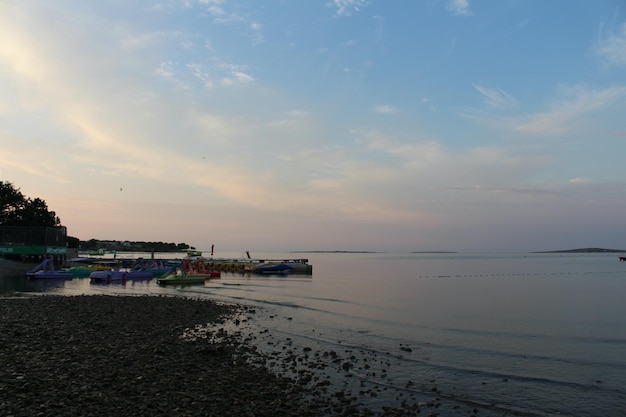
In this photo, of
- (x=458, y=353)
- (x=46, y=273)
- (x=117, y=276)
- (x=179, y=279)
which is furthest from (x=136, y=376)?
(x=46, y=273)

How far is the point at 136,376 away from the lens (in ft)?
42.0

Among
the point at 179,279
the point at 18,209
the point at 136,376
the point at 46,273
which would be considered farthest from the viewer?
the point at 18,209

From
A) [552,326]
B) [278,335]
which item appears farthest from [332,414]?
[552,326]

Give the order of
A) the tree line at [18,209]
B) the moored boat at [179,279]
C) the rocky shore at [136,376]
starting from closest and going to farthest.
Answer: the rocky shore at [136,376]
the moored boat at [179,279]
the tree line at [18,209]

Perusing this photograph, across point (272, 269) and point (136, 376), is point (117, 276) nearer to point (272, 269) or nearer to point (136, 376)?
point (272, 269)

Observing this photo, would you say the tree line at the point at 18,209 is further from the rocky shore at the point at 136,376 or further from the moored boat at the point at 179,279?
the rocky shore at the point at 136,376

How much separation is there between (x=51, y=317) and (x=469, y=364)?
21.6 m

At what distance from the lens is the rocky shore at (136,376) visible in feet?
33.9

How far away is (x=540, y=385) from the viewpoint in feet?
51.2

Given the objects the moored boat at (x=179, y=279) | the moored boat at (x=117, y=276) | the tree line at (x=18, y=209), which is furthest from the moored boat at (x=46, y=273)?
the tree line at (x=18, y=209)

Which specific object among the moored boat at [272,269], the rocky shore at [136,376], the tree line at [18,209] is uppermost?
the tree line at [18,209]

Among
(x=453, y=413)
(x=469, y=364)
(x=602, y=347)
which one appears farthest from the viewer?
(x=602, y=347)

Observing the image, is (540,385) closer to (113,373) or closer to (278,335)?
(278,335)

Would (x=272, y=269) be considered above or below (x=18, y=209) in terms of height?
below
